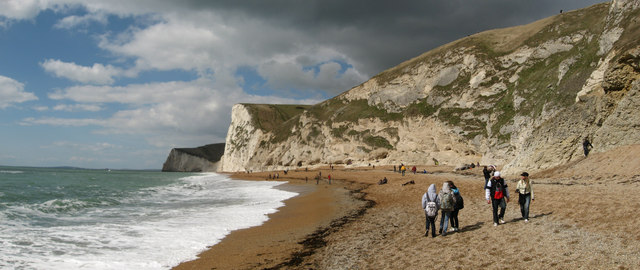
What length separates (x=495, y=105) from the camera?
155 ft

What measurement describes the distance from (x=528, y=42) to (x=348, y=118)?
33621 mm

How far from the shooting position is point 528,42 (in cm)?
5209

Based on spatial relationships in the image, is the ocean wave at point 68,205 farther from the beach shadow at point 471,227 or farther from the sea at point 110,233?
the beach shadow at point 471,227

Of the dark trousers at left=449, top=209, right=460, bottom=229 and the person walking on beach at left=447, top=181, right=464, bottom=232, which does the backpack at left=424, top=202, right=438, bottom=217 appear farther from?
the dark trousers at left=449, top=209, right=460, bottom=229

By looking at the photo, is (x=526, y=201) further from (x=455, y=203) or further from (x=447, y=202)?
(x=447, y=202)

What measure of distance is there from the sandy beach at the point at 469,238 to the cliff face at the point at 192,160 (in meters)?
147

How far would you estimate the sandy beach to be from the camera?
685cm

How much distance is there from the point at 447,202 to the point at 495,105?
43.7 meters

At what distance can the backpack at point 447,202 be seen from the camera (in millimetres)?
9359

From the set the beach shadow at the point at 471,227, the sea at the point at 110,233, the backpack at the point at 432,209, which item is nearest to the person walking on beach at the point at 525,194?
the beach shadow at the point at 471,227

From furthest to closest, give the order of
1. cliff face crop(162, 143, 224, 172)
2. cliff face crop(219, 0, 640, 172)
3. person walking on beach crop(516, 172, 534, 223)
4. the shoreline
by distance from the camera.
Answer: cliff face crop(162, 143, 224, 172) < cliff face crop(219, 0, 640, 172) < person walking on beach crop(516, 172, 534, 223) < the shoreline

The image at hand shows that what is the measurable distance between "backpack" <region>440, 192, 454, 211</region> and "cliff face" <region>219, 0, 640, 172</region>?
49.4 feet

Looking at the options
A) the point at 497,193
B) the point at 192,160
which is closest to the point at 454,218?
the point at 497,193

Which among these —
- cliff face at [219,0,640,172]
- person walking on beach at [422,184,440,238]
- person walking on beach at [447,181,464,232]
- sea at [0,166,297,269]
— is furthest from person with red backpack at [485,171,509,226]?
cliff face at [219,0,640,172]
